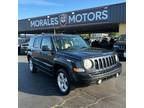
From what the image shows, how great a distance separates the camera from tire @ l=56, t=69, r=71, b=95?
18.4 feet

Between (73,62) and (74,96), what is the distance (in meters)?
0.95

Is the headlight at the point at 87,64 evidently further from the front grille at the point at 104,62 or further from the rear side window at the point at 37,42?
the rear side window at the point at 37,42

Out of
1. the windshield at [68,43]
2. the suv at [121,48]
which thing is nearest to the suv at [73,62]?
the windshield at [68,43]

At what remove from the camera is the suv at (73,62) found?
522cm

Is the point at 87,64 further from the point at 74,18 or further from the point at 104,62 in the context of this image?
the point at 74,18

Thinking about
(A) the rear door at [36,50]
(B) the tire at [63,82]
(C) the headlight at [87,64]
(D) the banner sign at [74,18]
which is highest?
(D) the banner sign at [74,18]

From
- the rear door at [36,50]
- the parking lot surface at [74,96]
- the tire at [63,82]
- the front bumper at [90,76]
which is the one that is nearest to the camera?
the parking lot surface at [74,96]

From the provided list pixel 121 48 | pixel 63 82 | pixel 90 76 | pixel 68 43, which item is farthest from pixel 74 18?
pixel 90 76

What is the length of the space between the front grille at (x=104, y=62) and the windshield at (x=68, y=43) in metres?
1.16

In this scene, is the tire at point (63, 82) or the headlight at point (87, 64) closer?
the headlight at point (87, 64)

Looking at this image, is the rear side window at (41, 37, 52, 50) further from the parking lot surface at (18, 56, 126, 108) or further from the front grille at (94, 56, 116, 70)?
the front grille at (94, 56, 116, 70)
